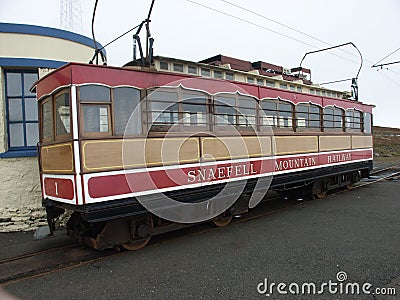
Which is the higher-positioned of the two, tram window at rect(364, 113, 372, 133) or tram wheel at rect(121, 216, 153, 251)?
tram window at rect(364, 113, 372, 133)

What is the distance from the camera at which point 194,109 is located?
6.02 meters

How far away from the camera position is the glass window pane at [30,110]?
7133mm

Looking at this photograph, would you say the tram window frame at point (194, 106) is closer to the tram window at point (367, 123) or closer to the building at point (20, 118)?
the building at point (20, 118)

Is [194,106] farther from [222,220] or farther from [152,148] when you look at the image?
[222,220]

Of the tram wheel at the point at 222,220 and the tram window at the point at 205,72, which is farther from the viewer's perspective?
the tram window at the point at 205,72

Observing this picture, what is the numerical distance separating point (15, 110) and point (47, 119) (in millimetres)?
2068

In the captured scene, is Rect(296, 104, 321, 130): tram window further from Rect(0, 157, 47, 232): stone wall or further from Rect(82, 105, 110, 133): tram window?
Rect(0, 157, 47, 232): stone wall

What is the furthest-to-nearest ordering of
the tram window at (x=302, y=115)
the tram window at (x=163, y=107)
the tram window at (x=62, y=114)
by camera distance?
the tram window at (x=302, y=115)
the tram window at (x=163, y=107)
the tram window at (x=62, y=114)

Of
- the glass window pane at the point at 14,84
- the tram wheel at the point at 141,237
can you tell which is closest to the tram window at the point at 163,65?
the glass window pane at the point at 14,84

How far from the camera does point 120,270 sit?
4.66 meters

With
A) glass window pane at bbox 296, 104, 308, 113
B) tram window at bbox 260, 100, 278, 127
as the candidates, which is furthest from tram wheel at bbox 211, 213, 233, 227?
glass window pane at bbox 296, 104, 308, 113

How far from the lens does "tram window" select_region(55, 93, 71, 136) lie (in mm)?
4861

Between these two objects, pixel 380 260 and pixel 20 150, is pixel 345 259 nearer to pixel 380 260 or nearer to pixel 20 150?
pixel 380 260

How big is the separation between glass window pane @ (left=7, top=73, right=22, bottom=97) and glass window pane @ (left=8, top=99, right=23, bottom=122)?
15 cm
